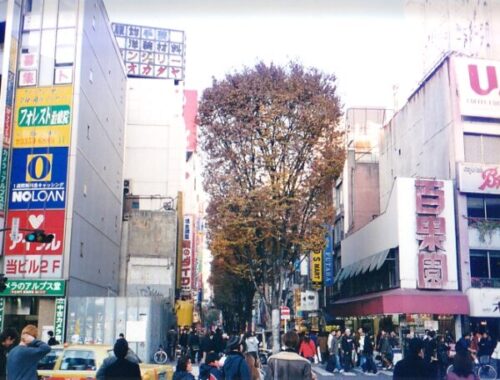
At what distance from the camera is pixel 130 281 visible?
1905 inches

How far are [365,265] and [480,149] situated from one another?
9.27 meters

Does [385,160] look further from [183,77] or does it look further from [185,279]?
[183,77]

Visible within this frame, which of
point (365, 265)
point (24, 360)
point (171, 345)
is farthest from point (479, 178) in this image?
point (24, 360)

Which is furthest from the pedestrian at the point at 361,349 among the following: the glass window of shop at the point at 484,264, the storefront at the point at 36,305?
the storefront at the point at 36,305

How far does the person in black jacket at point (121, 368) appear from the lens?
7.24 metres

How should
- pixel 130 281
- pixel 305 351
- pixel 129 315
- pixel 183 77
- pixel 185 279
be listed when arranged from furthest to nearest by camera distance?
1. pixel 183 77
2. pixel 185 279
3. pixel 130 281
4. pixel 129 315
5. pixel 305 351

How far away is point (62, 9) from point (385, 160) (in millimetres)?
22795

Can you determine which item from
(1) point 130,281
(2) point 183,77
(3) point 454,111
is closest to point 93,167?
(1) point 130,281

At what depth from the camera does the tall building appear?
2891 centimetres

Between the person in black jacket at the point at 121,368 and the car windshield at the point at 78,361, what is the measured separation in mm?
6476

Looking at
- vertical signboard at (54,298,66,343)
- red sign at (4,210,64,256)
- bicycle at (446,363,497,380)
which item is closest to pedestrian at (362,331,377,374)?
bicycle at (446,363,497,380)

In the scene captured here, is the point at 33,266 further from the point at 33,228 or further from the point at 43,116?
the point at 43,116

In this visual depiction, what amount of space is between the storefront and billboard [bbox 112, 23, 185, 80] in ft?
126

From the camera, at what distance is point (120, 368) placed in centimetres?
725
